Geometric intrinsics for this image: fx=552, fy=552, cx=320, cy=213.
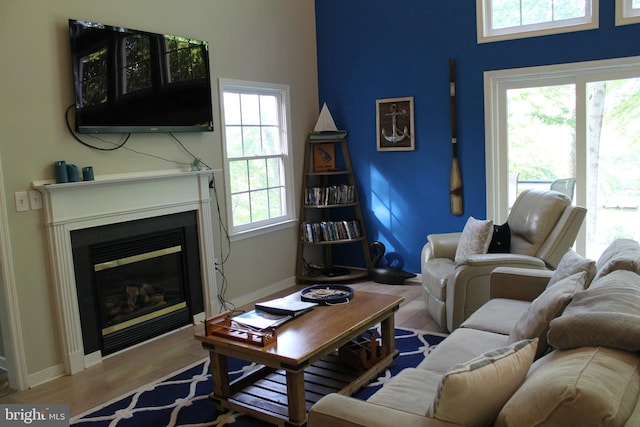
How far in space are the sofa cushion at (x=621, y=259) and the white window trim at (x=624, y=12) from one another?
2375mm

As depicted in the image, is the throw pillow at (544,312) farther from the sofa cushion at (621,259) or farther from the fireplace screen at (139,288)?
the fireplace screen at (139,288)

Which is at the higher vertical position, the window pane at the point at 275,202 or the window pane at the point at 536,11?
the window pane at the point at 536,11

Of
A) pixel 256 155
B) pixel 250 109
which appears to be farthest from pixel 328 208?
pixel 250 109

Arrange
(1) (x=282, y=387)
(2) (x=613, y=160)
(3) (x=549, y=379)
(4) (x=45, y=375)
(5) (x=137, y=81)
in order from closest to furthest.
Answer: (3) (x=549, y=379) → (1) (x=282, y=387) → (4) (x=45, y=375) → (5) (x=137, y=81) → (2) (x=613, y=160)

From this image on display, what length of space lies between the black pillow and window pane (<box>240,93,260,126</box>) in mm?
2396

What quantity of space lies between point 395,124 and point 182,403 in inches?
132

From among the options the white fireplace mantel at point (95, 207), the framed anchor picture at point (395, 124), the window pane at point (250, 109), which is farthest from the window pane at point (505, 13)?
the white fireplace mantel at point (95, 207)

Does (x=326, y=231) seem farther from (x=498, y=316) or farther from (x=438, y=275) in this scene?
(x=498, y=316)

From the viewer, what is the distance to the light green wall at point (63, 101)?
330 cm

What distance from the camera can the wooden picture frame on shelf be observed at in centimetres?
568

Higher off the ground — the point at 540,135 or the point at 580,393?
the point at 540,135

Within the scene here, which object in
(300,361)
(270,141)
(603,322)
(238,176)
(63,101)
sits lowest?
(300,361)

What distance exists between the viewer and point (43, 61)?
3.43 meters

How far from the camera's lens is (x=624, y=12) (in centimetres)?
421
